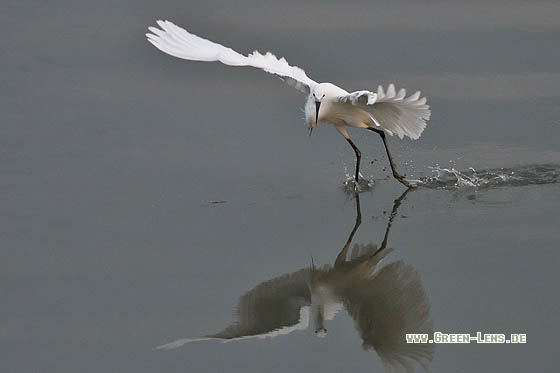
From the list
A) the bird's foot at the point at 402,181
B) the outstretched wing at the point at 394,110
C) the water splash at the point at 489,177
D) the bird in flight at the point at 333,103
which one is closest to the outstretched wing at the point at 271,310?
the outstretched wing at the point at 394,110

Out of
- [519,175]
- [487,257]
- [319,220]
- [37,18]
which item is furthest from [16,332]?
[37,18]

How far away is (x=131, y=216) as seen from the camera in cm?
650

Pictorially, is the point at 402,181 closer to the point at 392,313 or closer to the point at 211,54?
the point at 211,54

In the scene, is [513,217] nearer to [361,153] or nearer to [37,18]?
[361,153]

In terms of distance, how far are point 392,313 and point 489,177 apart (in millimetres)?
1715

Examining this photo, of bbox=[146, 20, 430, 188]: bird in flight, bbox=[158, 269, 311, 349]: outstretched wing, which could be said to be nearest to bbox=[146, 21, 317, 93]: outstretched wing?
bbox=[146, 20, 430, 188]: bird in flight

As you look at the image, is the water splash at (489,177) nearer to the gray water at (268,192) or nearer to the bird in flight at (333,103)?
the gray water at (268,192)

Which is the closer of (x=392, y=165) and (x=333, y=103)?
(x=333, y=103)

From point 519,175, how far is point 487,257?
45.4 inches

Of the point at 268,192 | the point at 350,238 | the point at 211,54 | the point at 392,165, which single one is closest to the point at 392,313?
the point at 350,238

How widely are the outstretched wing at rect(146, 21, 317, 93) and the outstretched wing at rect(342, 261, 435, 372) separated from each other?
5.18 ft

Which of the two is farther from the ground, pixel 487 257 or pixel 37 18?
pixel 37 18

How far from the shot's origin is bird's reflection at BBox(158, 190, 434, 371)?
530 cm

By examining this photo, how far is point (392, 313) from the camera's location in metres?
5.60
